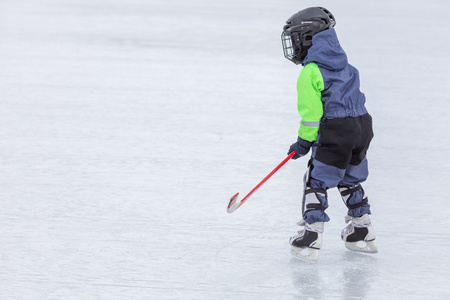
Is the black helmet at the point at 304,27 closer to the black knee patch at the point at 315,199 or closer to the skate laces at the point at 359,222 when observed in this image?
the black knee patch at the point at 315,199

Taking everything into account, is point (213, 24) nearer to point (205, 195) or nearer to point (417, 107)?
point (417, 107)

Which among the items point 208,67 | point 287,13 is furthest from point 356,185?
point 287,13

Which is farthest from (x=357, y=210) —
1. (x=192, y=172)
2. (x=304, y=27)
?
(x=192, y=172)

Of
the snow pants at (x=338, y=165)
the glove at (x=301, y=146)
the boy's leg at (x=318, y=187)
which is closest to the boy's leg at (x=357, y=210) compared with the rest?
the snow pants at (x=338, y=165)

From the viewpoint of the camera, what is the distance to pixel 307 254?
11.7 feet

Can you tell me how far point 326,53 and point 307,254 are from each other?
38.4 inches

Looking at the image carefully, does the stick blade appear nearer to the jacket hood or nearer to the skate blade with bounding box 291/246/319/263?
the skate blade with bounding box 291/246/319/263

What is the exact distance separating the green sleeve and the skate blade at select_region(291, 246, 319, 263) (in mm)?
578

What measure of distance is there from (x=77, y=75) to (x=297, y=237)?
4.79m

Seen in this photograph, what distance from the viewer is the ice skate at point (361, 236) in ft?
12.0

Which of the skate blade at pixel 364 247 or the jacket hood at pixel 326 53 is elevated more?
the jacket hood at pixel 326 53

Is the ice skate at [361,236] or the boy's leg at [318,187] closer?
the boy's leg at [318,187]

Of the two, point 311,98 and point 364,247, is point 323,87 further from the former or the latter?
point 364,247

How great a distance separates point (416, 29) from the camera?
11625 mm
